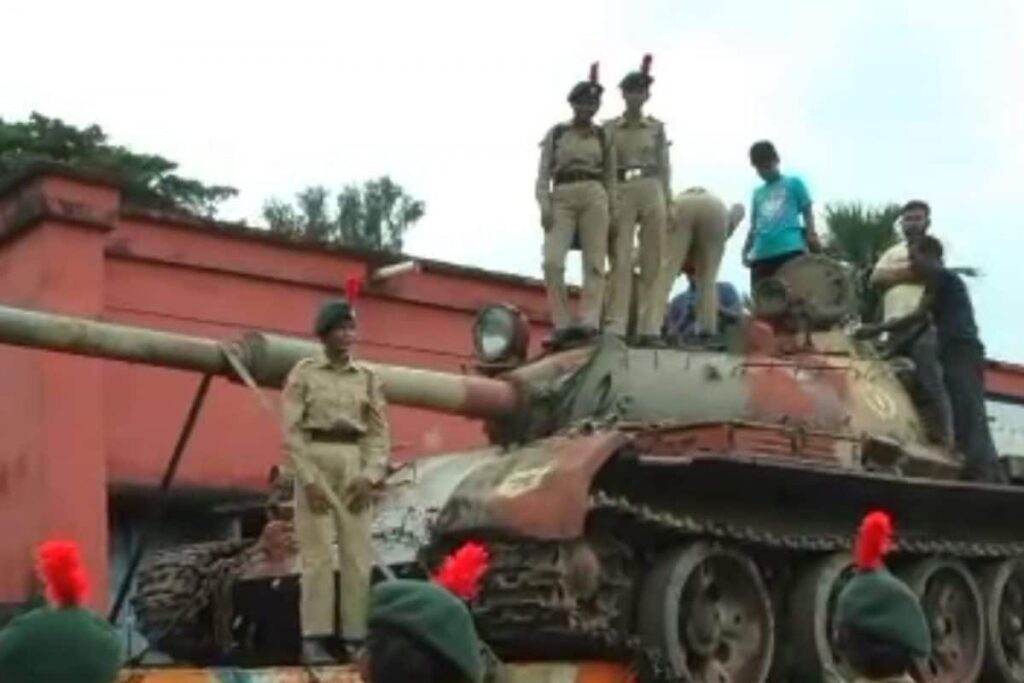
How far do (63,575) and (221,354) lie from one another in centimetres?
637

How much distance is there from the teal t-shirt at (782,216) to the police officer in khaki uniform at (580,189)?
144 cm

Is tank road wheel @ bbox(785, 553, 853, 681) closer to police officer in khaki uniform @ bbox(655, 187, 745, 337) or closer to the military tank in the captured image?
the military tank

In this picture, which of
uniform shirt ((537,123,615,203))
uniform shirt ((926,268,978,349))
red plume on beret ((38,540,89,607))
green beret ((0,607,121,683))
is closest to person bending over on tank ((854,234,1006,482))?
uniform shirt ((926,268,978,349))

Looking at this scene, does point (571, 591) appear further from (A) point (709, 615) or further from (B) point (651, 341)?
(B) point (651, 341)

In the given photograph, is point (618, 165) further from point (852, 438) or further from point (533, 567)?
point (533, 567)

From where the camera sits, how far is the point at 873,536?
20.2ft

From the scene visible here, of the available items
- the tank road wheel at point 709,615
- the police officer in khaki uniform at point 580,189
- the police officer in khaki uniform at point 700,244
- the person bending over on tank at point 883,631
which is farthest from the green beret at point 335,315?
the person bending over on tank at point 883,631

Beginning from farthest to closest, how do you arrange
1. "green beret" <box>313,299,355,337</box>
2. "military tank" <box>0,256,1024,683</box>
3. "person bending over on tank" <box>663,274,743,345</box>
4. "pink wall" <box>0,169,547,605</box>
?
"pink wall" <box>0,169,547,605</box> < "person bending over on tank" <box>663,274,743,345</box> < "military tank" <box>0,256,1024,683</box> < "green beret" <box>313,299,355,337</box>

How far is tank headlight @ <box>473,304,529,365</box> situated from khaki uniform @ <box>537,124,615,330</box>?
0.34 m

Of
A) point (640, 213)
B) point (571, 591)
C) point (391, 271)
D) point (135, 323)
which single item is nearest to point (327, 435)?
point (571, 591)

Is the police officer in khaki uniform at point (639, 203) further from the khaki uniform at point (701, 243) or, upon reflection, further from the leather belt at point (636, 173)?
the khaki uniform at point (701, 243)

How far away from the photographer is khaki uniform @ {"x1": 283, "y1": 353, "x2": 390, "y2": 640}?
10.1 m

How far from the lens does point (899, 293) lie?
571 inches

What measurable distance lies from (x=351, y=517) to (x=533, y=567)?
1.12 meters
